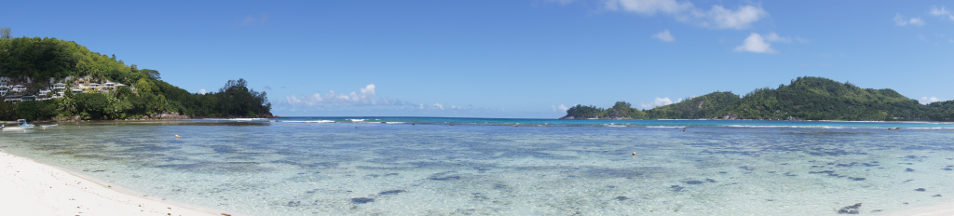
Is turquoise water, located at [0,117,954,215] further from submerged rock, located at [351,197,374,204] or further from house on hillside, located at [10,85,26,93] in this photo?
house on hillside, located at [10,85,26,93]

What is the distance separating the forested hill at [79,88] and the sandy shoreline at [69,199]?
375ft

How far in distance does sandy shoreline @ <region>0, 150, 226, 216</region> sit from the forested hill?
11431 cm

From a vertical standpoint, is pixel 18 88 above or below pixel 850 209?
above

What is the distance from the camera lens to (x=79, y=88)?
452 ft

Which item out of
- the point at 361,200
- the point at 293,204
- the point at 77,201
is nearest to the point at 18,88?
the point at 77,201

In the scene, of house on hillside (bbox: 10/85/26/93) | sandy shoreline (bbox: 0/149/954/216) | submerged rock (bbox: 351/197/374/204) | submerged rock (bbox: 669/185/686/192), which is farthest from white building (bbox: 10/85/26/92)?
submerged rock (bbox: 669/185/686/192)

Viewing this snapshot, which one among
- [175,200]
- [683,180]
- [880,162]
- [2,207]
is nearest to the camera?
[2,207]

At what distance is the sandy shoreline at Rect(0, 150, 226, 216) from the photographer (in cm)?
794

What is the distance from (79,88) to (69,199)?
169 metres

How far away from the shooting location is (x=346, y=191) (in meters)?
12.0

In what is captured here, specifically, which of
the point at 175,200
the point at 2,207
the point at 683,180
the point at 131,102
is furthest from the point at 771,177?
the point at 131,102

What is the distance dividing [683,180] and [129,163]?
1962cm

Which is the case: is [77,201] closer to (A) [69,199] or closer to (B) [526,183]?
(A) [69,199]

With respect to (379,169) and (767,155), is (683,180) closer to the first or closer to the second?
(379,169)
